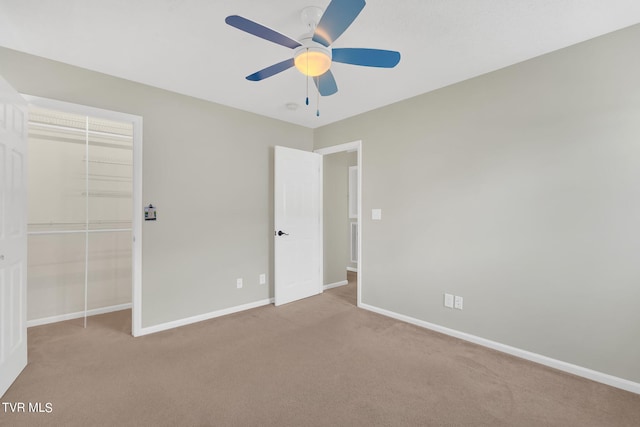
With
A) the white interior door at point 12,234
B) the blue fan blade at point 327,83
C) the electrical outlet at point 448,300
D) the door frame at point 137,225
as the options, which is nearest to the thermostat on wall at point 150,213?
the door frame at point 137,225

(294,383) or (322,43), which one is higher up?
(322,43)

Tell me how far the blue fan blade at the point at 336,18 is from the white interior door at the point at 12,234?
207cm

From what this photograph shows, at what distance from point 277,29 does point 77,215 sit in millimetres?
3265

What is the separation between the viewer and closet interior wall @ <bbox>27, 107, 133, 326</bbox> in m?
3.23

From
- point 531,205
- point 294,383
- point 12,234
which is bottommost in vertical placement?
point 294,383

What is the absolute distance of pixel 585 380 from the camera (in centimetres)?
213

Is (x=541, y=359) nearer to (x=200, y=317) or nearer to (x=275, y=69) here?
(x=275, y=69)

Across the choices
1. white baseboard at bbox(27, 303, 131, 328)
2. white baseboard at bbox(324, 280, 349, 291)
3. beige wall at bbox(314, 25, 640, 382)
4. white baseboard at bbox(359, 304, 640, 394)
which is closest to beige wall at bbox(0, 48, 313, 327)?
white baseboard at bbox(324, 280, 349, 291)

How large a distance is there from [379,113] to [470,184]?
4.62 ft

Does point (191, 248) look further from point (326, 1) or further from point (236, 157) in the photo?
point (326, 1)

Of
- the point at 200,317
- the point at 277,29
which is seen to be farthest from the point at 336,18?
the point at 200,317

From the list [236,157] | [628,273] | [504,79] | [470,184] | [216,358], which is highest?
[504,79]

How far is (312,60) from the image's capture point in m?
1.73

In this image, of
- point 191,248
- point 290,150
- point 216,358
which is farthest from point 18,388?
point 290,150
